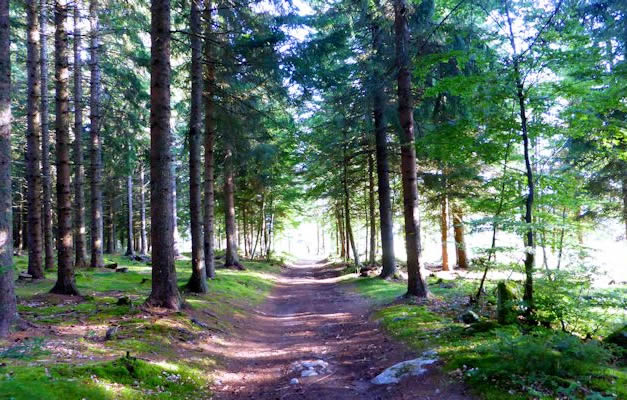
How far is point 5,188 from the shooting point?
22.2 ft

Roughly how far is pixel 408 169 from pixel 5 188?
9.73 metres

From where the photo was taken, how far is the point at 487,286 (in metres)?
10.2

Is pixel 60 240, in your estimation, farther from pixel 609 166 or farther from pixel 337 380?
pixel 609 166

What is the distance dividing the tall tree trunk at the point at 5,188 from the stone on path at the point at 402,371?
6.02m

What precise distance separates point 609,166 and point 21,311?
18.2 m

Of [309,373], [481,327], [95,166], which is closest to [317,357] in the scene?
[309,373]

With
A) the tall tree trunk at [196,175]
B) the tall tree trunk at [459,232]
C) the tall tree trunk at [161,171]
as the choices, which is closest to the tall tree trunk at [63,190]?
the tall tree trunk at [161,171]

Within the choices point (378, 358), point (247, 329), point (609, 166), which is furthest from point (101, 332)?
point (609, 166)

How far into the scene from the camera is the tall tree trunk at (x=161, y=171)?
30.1ft

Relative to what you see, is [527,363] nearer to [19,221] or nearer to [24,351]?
[24,351]

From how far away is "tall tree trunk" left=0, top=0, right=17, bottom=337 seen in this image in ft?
21.8

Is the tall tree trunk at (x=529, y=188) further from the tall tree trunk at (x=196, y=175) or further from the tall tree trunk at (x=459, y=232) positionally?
the tall tree trunk at (x=459, y=232)

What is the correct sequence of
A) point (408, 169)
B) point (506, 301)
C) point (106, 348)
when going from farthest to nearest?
point (408, 169)
point (506, 301)
point (106, 348)

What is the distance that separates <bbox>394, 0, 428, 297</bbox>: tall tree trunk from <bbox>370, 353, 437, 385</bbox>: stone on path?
18.3 feet
